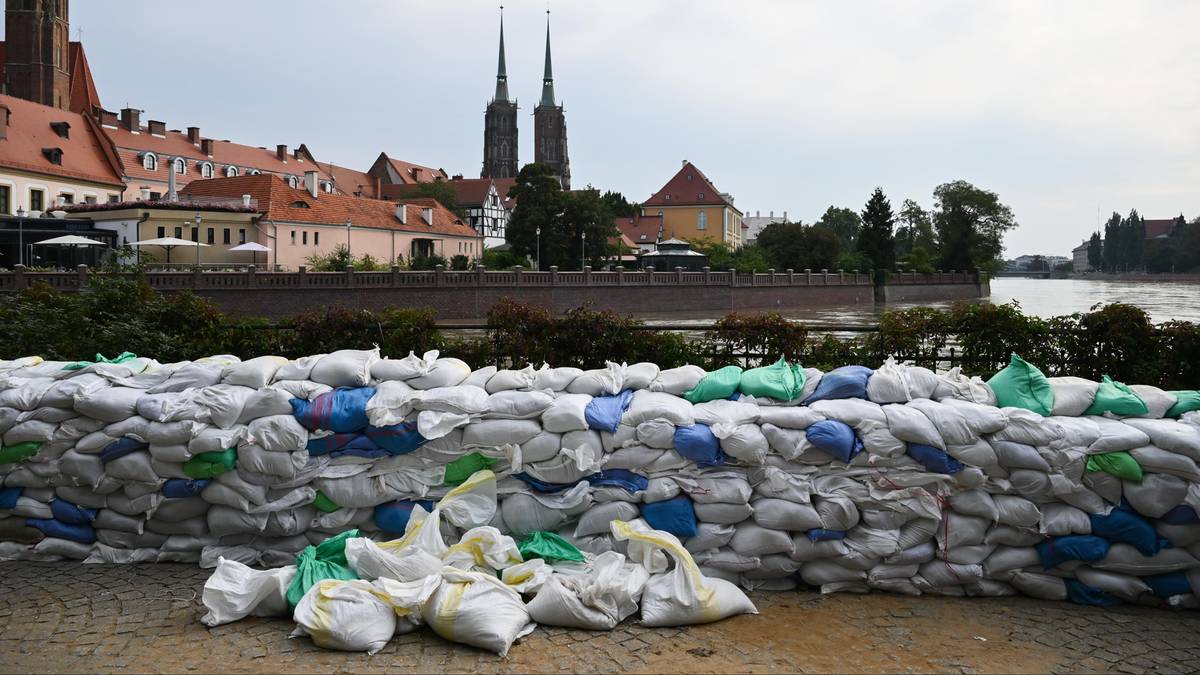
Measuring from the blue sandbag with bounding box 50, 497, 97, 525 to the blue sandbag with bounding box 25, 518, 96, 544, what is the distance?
28 millimetres

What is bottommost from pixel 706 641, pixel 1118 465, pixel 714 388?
pixel 706 641

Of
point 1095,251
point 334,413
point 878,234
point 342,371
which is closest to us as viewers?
point 334,413

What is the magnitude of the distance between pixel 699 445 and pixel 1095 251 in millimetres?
186668

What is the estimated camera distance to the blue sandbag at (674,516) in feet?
15.2

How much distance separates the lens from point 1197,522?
4352 mm

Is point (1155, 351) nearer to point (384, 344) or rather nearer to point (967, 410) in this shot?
point (967, 410)

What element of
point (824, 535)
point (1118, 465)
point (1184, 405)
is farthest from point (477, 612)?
point (1184, 405)

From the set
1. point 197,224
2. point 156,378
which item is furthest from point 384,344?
point 197,224

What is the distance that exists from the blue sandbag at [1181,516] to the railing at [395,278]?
105ft

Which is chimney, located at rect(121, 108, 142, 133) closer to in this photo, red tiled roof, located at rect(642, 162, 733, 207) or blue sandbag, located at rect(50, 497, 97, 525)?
red tiled roof, located at rect(642, 162, 733, 207)

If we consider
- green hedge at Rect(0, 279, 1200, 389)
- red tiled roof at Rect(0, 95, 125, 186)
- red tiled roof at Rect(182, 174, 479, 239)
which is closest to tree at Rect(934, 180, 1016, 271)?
red tiled roof at Rect(182, 174, 479, 239)

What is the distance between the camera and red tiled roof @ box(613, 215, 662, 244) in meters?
93.4

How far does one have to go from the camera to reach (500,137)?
118750 mm

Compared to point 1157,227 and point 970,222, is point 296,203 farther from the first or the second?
point 1157,227
